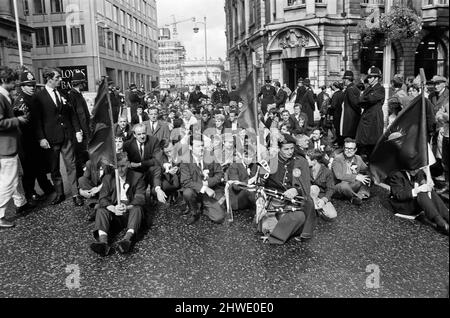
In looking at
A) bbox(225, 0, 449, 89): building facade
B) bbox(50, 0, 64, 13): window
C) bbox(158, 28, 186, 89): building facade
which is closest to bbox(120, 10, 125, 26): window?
bbox(50, 0, 64, 13): window

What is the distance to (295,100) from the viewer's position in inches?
581

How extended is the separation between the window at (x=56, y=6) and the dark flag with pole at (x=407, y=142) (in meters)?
45.3

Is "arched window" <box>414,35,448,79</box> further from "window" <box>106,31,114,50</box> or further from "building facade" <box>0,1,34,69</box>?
"window" <box>106,31,114,50</box>

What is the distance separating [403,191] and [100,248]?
14.4 ft

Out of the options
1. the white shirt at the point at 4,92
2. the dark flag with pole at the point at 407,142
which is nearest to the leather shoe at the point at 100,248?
the white shirt at the point at 4,92

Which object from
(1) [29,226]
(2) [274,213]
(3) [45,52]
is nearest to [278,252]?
(2) [274,213]

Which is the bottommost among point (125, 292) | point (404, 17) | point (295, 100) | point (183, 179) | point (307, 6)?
point (125, 292)

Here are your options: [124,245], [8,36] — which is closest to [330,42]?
[8,36]

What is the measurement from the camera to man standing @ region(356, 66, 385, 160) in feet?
25.8

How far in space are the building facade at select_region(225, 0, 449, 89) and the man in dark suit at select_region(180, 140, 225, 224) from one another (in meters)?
21.5

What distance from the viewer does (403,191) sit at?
6094 millimetres

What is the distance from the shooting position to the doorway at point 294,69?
29.5 metres
